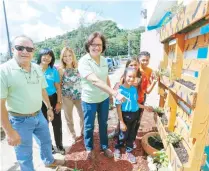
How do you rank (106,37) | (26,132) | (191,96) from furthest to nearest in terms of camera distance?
(106,37) → (26,132) → (191,96)

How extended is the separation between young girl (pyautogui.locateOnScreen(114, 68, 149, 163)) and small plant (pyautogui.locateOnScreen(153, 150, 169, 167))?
36 centimetres

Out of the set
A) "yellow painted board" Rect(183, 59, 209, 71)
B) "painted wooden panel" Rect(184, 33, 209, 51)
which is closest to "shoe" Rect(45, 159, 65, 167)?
"yellow painted board" Rect(183, 59, 209, 71)

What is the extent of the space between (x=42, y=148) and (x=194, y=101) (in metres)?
2.21

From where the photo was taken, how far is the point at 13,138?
1945mm

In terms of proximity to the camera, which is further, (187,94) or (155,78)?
(155,78)

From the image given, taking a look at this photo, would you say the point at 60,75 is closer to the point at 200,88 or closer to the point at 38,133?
the point at 38,133

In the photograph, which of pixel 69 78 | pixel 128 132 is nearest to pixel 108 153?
pixel 128 132

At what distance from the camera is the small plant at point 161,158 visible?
2457 millimetres

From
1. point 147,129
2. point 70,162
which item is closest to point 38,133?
point 70,162

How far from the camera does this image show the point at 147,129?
3.96 m

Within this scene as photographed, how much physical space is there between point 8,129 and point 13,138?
0.12 metres

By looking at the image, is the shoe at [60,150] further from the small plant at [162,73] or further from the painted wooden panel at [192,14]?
the painted wooden panel at [192,14]

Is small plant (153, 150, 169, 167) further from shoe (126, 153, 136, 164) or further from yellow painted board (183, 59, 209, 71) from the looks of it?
yellow painted board (183, 59, 209, 71)

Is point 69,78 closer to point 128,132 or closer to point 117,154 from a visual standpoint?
point 128,132
